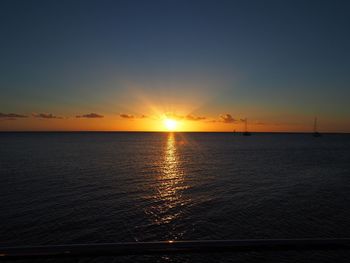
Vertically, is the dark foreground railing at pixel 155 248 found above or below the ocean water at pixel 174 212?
above

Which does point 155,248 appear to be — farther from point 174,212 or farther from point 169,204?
point 169,204

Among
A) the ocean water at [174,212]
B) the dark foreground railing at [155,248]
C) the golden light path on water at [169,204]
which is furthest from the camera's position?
the golden light path on water at [169,204]

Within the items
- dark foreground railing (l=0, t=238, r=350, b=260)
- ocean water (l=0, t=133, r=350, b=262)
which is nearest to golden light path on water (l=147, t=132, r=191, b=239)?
ocean water (l=0, t=133, r=350, b=262)

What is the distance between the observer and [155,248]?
12.0 ft

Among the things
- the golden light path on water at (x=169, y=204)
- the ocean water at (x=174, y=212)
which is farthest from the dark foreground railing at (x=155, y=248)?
the golden light path on water at (x=169, y=204)

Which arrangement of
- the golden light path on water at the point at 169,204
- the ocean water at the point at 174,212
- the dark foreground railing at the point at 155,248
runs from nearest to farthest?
the dark foreground railing at the point at 155,248 → the ocean water at the point at 174,212 → the golden light path on water at the point at 169,204

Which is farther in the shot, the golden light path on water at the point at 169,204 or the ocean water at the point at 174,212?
the golden light path on water at the point at 169,204

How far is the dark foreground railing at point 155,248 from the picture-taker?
3.48 m

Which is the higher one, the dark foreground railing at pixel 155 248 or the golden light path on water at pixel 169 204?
the dark foreground railing at pixel 155 248

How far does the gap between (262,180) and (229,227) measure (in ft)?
63.2

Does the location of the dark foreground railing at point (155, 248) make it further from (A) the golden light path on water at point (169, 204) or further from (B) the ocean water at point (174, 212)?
(A) the golden light path on water at point (169, 204)

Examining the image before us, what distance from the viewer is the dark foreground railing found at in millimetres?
3484

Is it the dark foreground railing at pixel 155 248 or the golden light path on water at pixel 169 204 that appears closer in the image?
the dark foreground railing at pixel 155 248

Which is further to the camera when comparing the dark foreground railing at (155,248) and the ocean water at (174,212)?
the ocean water at (174,212)
